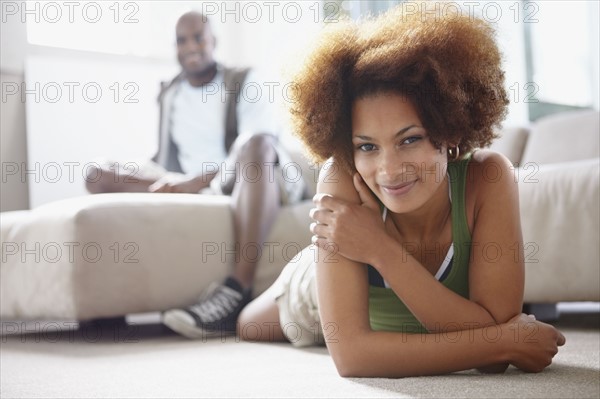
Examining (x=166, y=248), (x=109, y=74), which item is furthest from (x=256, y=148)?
(x=109, y=74)

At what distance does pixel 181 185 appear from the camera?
2.70 metres

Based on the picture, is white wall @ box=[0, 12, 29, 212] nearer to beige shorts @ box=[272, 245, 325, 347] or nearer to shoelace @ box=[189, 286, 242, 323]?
shoelace @ box=[189, 286, 242, 323]

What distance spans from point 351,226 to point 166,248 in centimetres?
112

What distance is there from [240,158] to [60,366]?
960mm

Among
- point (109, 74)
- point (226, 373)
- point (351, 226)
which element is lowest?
point (226, 373)

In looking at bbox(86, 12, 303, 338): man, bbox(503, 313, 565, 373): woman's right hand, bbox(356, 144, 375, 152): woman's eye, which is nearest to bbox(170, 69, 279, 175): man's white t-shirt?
bbox(86, 12, 303, 338): man

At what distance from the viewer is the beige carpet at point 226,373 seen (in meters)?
1.21

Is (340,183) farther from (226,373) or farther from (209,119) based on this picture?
(209,119)

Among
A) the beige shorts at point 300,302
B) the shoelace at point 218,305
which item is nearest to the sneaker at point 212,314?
the shoelace at point 218,305

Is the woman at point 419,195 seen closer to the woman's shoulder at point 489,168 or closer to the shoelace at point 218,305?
the woman's shoulder at point 489,168

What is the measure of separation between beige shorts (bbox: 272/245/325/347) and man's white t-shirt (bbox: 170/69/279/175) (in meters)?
0.94

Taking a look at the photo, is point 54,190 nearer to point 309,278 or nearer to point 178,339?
point 178,339

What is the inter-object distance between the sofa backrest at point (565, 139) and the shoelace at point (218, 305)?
127cm

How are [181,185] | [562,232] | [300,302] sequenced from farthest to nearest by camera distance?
[181,185] → [562,232] → [300,302]
